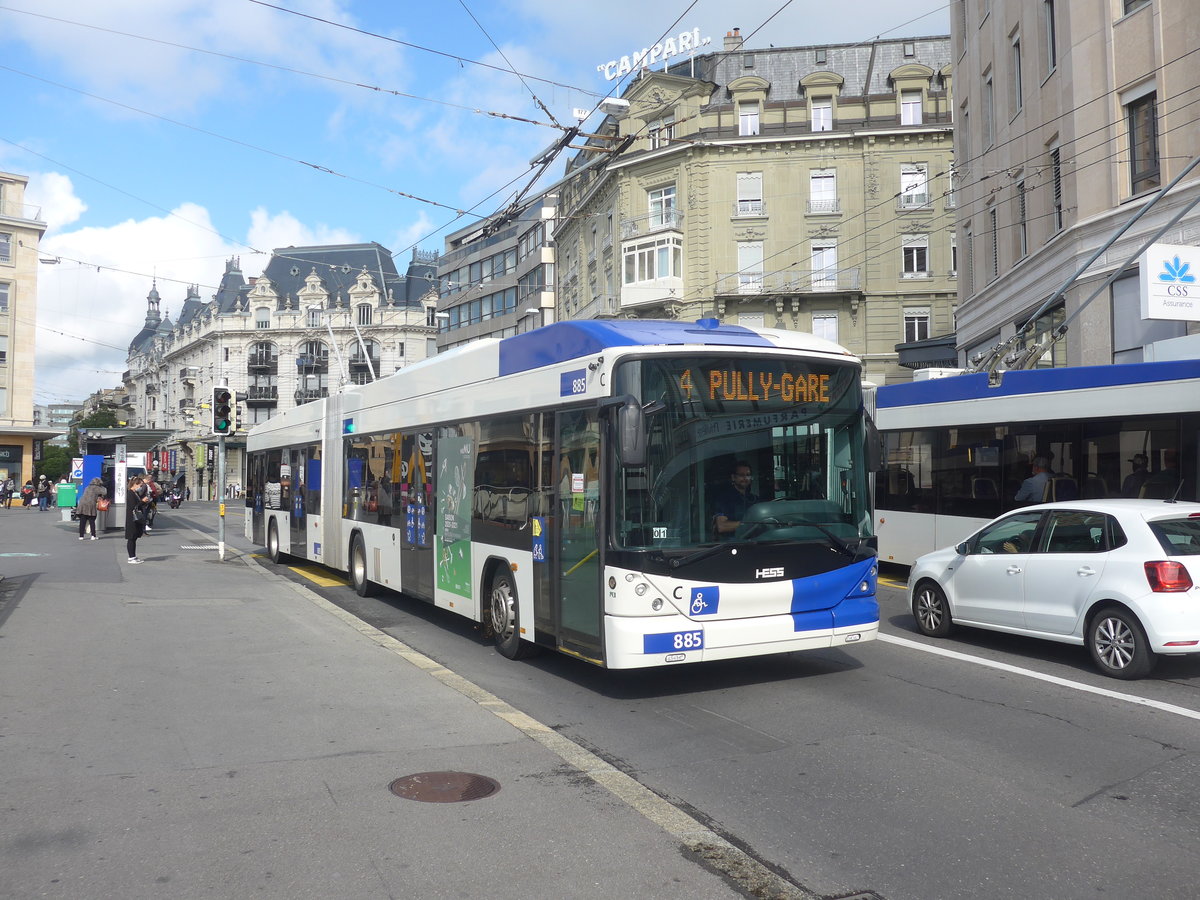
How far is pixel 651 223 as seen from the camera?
146 ft

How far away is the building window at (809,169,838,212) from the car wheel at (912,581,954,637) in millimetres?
33841

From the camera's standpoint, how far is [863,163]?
42500 mm

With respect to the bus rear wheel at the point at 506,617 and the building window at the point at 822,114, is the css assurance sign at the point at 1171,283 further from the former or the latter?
the building window at the point at 822,114

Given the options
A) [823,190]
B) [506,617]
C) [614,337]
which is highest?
[823,190]

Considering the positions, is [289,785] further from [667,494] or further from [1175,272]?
[1175,272]

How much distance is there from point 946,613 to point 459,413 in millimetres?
5352

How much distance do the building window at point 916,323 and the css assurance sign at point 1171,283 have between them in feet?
83.0

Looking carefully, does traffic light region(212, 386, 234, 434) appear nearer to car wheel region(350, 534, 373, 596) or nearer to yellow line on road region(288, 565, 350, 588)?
yellow line on road region(288, 565, 350, 588)

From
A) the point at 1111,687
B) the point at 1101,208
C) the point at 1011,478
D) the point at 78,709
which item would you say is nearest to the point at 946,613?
the point at 1111,687

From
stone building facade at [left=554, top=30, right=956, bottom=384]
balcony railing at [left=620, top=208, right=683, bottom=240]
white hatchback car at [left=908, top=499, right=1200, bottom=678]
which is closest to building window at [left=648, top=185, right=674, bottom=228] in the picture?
balcony railing at [left=620, top=208, right=683, bottom=240]

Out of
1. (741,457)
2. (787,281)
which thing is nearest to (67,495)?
(787,281)

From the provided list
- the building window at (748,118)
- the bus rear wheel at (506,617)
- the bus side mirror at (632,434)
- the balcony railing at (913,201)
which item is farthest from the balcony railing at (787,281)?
Result: the bus side mirror at (632,434)

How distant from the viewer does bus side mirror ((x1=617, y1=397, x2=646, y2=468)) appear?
709 centimetres

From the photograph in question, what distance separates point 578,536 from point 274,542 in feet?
42.4
